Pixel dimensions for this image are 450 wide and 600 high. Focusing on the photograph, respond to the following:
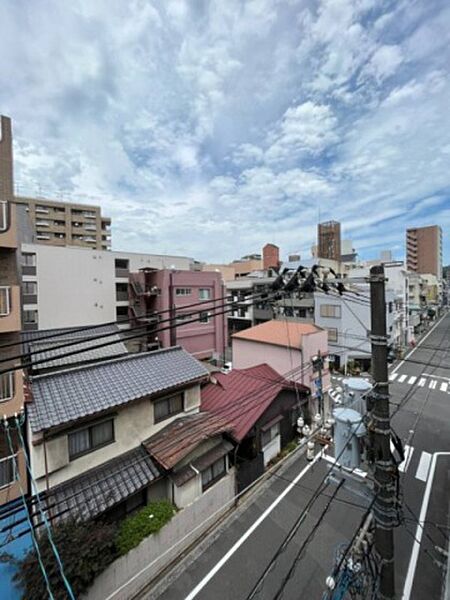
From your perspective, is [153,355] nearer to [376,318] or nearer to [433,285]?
[376,318]

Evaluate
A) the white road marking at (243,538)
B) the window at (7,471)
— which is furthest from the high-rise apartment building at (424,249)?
the window at (7,471)

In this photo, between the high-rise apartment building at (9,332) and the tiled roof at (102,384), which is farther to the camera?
the high-rise apartment building at (9,332)

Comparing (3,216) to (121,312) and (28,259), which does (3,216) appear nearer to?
(28,259)

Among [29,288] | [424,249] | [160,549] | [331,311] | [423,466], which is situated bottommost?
[423,466]

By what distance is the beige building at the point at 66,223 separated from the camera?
139ft

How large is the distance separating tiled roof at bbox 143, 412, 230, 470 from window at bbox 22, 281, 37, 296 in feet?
67.2

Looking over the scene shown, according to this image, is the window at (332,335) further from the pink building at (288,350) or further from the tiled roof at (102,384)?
the tiled roof at (102,384)

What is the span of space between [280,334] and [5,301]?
14627 mm

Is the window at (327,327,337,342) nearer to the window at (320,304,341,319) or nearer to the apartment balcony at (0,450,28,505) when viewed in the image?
the window at (320,304,341,319)

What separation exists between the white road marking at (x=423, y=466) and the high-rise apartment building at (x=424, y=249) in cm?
7842

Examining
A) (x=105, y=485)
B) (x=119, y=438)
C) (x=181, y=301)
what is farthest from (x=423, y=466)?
(x=181, y=301)

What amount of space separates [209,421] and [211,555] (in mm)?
3904

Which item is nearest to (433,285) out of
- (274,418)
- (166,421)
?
(274,418)

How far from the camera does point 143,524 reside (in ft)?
26.4
